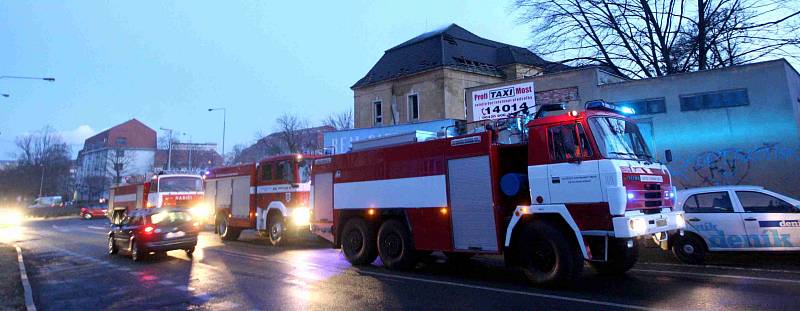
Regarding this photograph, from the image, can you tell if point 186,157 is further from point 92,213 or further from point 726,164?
point 726,164

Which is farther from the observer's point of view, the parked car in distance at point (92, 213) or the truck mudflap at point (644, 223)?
the parked car in distance at point (92, 213)

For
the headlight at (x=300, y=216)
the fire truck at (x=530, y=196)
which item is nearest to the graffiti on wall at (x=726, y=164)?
the fire truck at (x=530, y=196)

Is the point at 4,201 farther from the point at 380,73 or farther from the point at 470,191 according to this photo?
the point at 470,191

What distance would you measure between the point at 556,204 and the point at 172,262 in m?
10.1

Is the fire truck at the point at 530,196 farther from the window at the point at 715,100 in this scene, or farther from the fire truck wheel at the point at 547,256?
the window at the point at 715,100

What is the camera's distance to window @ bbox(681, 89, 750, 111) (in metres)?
14.1

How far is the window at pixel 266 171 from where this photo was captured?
1646 centimetres

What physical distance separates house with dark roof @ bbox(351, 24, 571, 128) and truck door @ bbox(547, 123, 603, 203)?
24.4 m

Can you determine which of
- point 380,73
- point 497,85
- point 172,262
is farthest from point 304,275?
Answer: point 380,73

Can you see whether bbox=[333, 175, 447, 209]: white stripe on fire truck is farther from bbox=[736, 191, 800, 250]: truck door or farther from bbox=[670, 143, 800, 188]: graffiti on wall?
bbox=[670, 143, 800, 188]: graffiti on wall

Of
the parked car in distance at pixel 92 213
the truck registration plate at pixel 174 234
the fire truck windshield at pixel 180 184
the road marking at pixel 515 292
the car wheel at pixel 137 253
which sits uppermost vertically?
the fire truck windshield at pixel 180 184

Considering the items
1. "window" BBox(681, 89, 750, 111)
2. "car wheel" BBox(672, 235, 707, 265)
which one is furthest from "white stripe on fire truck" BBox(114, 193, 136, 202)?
"window" BBox(681, 89, 750, 111)

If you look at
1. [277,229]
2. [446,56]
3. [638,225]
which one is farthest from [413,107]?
[638,225]

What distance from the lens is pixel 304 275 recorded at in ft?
30.9
